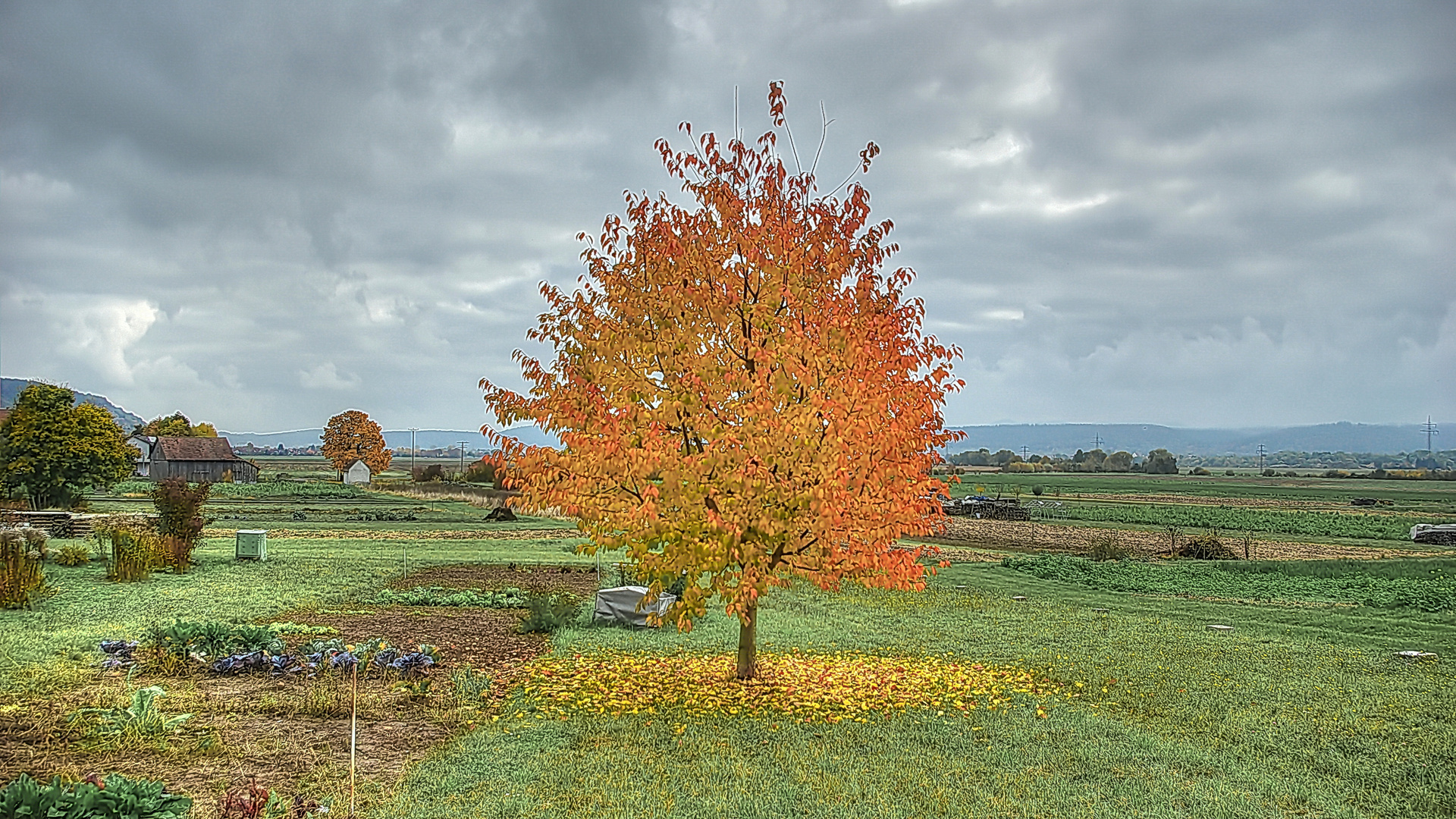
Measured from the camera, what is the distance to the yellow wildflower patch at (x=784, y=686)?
9422mm

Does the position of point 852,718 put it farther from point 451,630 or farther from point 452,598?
point 452,598

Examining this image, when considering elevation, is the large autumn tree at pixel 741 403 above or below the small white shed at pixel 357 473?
above

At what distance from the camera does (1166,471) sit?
173125 millimetres

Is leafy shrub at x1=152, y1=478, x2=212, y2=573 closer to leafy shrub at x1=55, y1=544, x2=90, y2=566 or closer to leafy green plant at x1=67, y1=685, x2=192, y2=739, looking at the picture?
leafy shrub at x1=55, y1=544, x2=90, y2=566

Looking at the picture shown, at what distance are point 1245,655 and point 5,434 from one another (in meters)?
39.2

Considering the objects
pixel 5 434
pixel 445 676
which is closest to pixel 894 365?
pixel 445 676

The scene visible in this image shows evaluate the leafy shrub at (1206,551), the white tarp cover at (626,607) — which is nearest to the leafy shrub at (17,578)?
the white tarp cover at (626,607)

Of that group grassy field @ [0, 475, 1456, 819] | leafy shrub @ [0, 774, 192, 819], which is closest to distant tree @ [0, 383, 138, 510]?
grassy field @ [0, 475, 1456, 819]

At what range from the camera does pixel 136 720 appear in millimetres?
7832

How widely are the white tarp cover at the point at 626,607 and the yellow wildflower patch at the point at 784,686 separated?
184 cm

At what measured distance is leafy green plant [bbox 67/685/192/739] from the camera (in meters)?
7.75

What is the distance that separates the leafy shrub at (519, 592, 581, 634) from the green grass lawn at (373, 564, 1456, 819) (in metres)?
0.81

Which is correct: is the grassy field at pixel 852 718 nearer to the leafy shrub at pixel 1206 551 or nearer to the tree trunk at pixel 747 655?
A: the tree trunk at pixel 747 655

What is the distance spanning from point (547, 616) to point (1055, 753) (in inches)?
317
